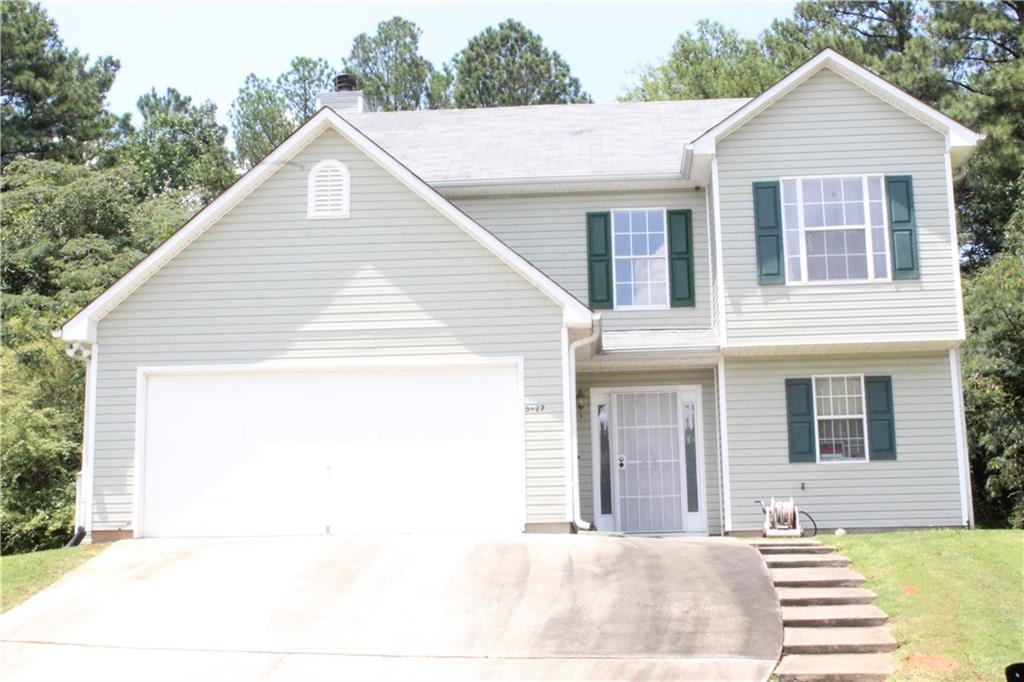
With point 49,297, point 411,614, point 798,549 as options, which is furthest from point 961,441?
point 49,297

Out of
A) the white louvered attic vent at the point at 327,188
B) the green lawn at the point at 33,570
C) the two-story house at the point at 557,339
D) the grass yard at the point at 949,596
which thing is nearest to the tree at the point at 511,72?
the two-story house at the point at 557,339

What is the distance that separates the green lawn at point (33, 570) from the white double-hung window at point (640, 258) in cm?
855

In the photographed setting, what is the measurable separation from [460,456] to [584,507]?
2984 mm

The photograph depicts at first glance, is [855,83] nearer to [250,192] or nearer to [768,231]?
[768,231]

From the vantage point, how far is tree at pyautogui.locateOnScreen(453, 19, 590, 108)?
134 ft

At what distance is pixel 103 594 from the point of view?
1163 cm

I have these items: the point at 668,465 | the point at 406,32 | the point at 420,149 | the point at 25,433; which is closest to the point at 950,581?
the point at 668,465

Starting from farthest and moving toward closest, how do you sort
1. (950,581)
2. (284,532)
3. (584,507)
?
(584,507), (284,532), (950,581)

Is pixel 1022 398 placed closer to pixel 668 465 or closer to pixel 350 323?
pixel 668 465

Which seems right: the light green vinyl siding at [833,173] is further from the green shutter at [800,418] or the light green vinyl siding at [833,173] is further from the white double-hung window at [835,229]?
the green shutter at [800,418]

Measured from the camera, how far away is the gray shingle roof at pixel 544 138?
57.6 feet

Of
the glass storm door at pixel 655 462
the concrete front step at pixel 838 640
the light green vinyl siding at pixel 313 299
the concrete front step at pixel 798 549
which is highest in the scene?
the light green vinyl siding at pixel 313 299

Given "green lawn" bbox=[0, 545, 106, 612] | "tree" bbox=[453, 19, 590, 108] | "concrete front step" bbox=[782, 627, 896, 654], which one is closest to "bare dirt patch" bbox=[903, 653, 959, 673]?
"concrete front step" bbox=[782, 627, 896, 654]

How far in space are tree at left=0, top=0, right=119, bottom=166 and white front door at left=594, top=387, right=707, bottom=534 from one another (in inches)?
964
